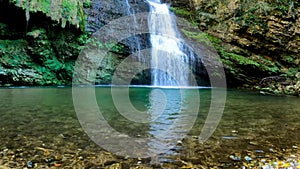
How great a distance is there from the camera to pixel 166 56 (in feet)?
47.7

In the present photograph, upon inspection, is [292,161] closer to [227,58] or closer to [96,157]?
[96,157]

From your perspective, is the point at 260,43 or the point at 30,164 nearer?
the point at 30,164

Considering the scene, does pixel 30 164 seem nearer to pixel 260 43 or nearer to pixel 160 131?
pixel 160 131

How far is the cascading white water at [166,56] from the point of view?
1414 centimetres

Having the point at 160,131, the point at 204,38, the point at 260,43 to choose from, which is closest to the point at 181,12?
the point at 204,38

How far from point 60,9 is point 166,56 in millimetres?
6046

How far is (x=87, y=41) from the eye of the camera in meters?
14.1

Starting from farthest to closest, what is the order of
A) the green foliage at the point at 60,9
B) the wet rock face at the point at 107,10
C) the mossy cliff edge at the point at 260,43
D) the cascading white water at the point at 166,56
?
the wet rock face at the point at 107,10, the cascading white water at the point at 166,56, the mossy cliff edge at the point at 260,43, the green foliage at the point at 60,9

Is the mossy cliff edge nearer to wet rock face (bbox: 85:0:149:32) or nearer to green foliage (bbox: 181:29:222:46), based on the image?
green foliage (bbox: 181:29:222:46)

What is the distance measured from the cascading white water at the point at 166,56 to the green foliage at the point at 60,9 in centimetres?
423

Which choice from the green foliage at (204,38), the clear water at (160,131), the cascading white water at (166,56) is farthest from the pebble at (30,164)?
the green foliage at (204,38)

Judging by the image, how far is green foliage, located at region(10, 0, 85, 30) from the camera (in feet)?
38.5

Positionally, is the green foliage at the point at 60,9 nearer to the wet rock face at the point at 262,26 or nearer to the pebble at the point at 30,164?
the wet rock face at the point at 262,26

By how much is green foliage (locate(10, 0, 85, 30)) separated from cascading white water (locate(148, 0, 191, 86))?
13.9 ft
